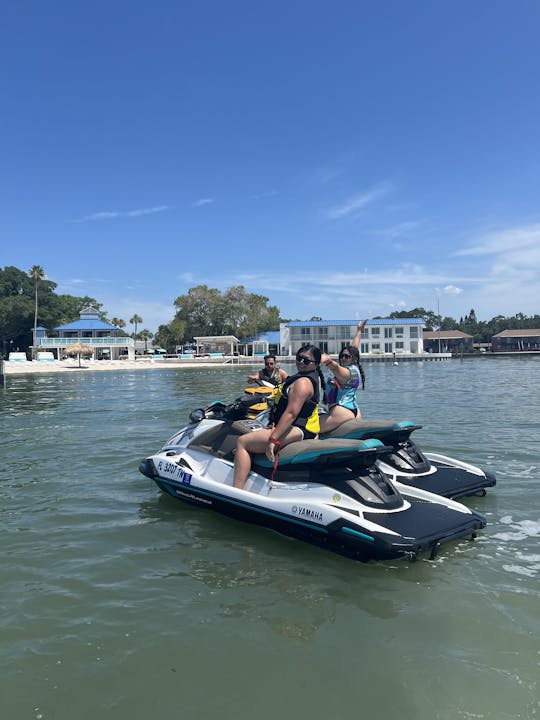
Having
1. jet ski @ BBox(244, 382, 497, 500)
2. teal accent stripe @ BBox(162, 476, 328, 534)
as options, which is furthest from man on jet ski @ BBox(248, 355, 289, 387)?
teal accent stripe @ BBox(162, 476, 328, 534)

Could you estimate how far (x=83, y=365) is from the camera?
5853cm

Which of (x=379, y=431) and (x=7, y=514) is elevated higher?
(x=379, y=431)

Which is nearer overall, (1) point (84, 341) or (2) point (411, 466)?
(2) point (411, 466)

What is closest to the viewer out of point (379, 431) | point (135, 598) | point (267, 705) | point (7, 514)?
point (267, 705)

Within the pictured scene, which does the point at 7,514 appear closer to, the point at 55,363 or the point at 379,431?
the point at 379,431

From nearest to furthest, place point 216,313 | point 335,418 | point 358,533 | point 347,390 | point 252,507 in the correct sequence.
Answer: point 358,533 → point 252,507 → point 335,418 → point 347,390 → point 216,313

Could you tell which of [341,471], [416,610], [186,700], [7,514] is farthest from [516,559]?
[7,514]

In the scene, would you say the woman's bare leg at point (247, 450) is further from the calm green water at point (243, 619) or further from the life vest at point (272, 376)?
the life vest at point (272, 376)

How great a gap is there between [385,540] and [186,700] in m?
2.08

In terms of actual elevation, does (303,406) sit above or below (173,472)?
above

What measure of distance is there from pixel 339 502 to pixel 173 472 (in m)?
2.44

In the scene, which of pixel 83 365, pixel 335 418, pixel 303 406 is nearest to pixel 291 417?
pixel 303 406

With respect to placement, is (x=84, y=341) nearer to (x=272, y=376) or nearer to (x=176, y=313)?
(x=176, y=313)

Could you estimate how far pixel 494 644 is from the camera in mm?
3721
